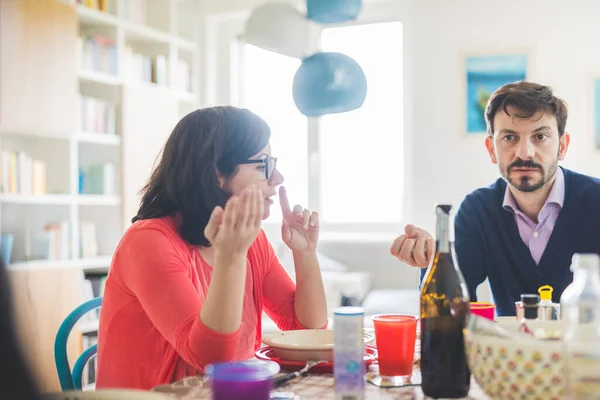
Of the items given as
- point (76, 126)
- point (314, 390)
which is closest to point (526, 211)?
point (314, 390)

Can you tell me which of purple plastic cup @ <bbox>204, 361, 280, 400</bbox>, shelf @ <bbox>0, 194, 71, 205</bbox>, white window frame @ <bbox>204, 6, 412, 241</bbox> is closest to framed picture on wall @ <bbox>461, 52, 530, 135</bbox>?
white window frame @ <bbox>204, 6, 412, 241</bbox>

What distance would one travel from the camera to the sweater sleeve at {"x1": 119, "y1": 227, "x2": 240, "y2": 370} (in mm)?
1124

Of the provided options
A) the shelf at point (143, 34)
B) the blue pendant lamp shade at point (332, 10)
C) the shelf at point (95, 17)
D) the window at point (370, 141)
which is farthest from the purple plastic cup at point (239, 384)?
the window at point (370, 141)

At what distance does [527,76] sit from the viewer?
14.1 ft

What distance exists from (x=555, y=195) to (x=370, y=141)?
2.86 metres

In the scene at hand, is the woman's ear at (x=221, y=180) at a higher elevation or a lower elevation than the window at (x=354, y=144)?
lower

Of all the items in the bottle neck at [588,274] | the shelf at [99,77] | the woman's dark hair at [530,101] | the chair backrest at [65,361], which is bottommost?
the chair backrest at [65,361]

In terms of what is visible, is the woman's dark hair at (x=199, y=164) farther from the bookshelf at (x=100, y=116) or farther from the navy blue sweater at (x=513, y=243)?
the bookshelf at (x=100, y=116)

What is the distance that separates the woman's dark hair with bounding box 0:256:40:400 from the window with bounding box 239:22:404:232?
4212 millimetres

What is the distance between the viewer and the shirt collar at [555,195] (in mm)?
1896

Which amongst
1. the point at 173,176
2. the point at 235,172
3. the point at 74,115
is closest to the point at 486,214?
the point at 235,172

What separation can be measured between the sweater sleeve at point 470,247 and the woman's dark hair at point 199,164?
2.65ft

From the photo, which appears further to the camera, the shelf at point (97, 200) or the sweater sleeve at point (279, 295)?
the shelf at point (97, 200)

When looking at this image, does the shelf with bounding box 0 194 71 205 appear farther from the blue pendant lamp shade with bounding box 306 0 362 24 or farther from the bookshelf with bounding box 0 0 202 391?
the blue pendant lamp shade with bounding box 306 0 362 24
